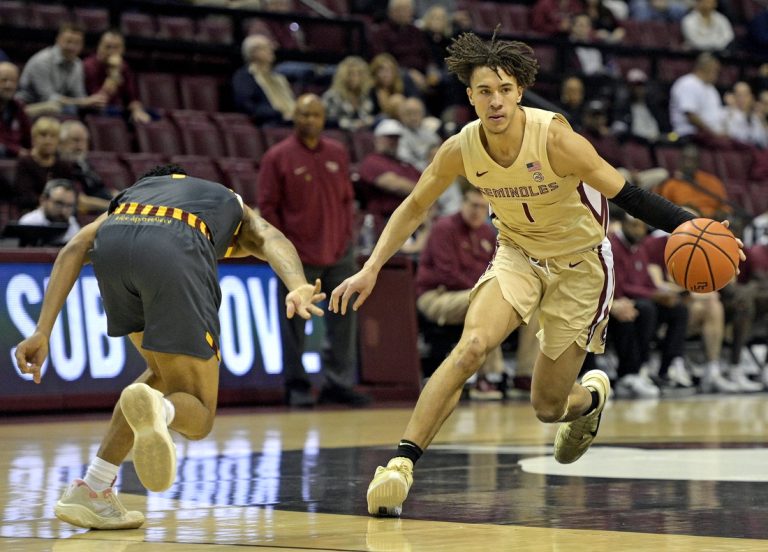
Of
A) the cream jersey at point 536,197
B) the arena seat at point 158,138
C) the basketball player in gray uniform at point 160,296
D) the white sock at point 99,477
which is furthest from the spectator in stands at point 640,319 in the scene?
the white sock at point 99,477

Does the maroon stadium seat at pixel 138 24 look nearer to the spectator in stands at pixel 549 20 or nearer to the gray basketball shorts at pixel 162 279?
the spectator in stands at pixel 549 20

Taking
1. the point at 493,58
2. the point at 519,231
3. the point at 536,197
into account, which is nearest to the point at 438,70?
the point at 519,231

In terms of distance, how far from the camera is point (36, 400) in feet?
31.8

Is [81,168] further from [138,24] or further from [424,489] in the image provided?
[424,489]

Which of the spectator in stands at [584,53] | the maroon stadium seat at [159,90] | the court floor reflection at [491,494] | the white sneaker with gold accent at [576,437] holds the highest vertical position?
the spectator in stands at [584,53]

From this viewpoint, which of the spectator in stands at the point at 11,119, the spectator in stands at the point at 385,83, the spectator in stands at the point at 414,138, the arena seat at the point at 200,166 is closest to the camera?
the spectator in stands at the point at 11,119

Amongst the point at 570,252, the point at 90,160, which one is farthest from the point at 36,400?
the point at 570,252

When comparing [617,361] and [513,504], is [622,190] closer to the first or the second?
[513,504]

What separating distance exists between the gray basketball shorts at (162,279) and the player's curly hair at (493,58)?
127 cm

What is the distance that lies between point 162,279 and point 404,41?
11.0 metres

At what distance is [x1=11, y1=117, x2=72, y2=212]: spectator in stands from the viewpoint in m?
10.8

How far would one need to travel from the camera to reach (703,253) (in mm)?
5148

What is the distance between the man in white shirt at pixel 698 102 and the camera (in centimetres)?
1719

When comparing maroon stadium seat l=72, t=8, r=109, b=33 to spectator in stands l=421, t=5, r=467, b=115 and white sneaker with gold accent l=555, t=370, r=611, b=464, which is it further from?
white sneaker with gold accent l=555, t=370, r=611, b=464
